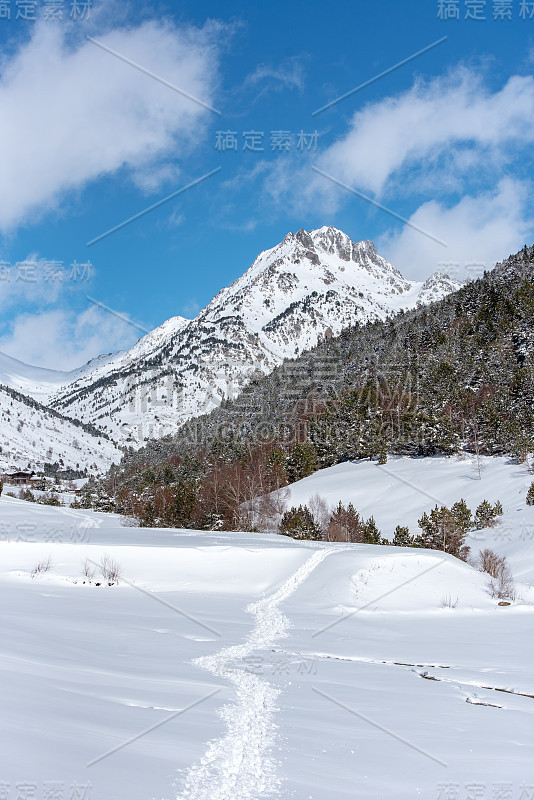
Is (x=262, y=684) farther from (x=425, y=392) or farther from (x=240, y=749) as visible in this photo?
(x=425, y=392)

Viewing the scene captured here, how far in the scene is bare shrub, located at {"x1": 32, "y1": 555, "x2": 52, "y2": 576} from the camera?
21.0 meters

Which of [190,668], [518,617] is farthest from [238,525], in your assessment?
[190,668]

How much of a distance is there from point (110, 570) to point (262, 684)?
15.9 metres

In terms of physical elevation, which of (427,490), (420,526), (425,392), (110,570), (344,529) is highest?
(425,392)

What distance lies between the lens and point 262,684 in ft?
27.1

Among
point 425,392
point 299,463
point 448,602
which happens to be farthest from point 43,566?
point 425,392

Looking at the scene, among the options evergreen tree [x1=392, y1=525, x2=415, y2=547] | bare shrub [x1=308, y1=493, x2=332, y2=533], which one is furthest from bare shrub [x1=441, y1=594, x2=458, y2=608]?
bare shrub [x1=308, y1=493, x2=332, y2=533]

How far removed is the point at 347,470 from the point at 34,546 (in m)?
60.2

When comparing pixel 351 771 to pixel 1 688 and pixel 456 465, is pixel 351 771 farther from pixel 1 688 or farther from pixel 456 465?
pixel 456 465

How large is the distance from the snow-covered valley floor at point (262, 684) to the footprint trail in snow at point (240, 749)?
2 centimetres

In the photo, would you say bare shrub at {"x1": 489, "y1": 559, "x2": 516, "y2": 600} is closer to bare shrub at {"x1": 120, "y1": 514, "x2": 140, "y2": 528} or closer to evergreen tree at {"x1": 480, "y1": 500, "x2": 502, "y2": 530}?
evergreen tree at {"x1": 480, "y1": 500, "x2": 502, "y2": 530}

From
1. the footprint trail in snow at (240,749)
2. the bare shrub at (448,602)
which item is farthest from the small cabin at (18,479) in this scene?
the footprint trail in snow at (240,749)

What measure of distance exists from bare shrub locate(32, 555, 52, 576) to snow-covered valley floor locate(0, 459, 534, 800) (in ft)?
0.67

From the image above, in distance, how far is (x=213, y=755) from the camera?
15.3 ft
